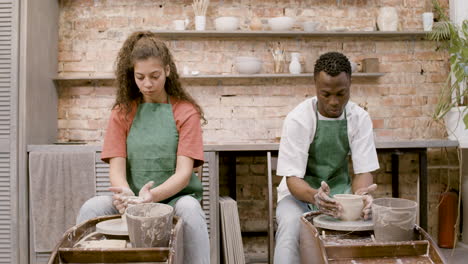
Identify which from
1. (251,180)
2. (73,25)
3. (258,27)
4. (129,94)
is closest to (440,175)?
(251,180)

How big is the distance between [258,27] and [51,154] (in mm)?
1784

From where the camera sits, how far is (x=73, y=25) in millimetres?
3463

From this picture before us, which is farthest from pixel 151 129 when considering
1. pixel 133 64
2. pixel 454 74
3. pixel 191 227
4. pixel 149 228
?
pixel 454 74

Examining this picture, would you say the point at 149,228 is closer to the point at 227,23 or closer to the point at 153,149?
the point at 153,149

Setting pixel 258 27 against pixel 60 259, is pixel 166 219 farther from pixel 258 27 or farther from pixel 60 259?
pixel 258 27

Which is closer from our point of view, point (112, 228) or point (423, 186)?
point (112, 228)

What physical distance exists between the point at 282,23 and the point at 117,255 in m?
2.61

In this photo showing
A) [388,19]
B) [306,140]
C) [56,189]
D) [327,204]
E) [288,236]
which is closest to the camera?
[327,204]

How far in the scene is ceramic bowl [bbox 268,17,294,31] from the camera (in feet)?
11.0

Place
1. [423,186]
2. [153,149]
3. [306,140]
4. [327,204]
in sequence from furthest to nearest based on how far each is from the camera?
[423,186] → [306,140] → [153,149] → [327,204]

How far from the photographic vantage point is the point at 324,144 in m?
1.99

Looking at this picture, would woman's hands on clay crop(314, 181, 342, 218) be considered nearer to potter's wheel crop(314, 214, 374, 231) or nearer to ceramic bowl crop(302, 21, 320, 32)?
potter's wheel crop(314, 214, 374, 231)

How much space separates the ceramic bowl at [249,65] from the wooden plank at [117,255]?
234 centimetres

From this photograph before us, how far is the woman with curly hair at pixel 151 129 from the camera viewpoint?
179 cm
